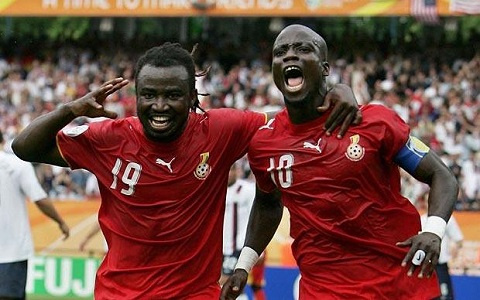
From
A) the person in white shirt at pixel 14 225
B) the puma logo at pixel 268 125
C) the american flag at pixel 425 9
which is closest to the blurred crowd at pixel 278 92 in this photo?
the american flag at pixel 425 9

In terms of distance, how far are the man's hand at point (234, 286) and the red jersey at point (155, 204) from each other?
196 millimetres

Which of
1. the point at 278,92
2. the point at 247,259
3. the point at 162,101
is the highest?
the point at 162,101

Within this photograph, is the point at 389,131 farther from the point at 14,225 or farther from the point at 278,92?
the point at 278,92

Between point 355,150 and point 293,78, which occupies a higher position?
point 293,78

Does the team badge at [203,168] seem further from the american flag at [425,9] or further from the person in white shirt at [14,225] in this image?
the american flag at [425,9]

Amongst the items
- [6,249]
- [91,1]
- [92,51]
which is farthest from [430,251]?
[92,51]

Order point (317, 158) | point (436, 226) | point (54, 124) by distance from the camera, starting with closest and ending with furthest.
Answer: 1. point (436, 226)
2. point (317, 158)
3. point (54, 124)

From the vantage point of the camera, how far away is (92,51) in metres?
30.2

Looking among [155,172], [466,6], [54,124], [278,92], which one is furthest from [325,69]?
[278,92]

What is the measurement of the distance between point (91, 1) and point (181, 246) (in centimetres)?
1966

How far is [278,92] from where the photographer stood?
75.5ft

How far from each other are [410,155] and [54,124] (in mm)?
1964

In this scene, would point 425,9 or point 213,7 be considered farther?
point 213,7

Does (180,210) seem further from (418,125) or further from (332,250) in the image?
(418,125)
